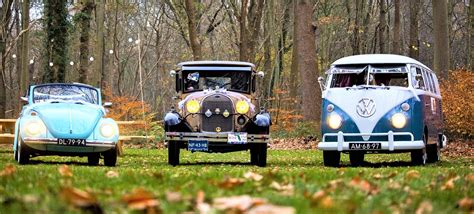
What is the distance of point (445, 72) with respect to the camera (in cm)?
2677

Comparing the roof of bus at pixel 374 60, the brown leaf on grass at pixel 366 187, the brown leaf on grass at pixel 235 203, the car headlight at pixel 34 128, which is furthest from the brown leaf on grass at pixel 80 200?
the roof of bus at pixel 374 60

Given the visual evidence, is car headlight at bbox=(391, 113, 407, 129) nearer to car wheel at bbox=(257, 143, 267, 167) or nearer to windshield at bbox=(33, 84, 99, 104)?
car wheel at bbox=(257, 143, 267, 167)

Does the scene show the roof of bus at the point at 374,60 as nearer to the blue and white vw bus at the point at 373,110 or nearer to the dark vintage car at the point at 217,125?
the blue and white vw bus at the point at 373,110

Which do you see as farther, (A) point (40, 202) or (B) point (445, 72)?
(B) point (445, 72)

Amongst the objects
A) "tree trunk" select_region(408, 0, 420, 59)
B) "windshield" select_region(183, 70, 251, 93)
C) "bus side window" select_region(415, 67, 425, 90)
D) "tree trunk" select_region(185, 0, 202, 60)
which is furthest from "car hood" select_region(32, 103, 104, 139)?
"tree trunk" select_region(408, 0, 420, 59)

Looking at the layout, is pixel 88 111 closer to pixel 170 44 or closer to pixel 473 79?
pixel 473 79

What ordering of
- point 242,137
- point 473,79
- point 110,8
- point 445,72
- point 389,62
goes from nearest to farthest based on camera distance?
1. point 242,137
2. point 389,62
3. point 473,79
4. point 445,72
5. point 110,8

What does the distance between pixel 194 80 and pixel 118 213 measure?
11809 millimetres

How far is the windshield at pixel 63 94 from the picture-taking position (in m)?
Result: 14.7

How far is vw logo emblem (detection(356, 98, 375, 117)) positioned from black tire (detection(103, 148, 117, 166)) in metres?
4.74

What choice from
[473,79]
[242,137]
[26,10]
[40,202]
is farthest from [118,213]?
[26,10]

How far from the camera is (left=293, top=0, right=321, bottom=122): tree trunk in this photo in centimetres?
2641

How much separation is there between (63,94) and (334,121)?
17.9 feet

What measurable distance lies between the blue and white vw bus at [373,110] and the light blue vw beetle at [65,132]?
4.13 meters
